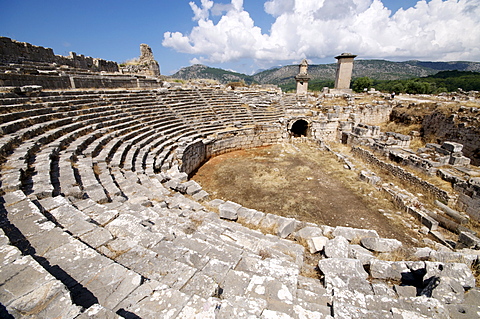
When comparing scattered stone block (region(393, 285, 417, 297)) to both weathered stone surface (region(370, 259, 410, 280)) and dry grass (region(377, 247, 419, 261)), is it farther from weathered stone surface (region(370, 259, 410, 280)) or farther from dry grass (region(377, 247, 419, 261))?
dry grass (region(377, 247, 419, 261))

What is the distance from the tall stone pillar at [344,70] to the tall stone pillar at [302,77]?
5.16 m

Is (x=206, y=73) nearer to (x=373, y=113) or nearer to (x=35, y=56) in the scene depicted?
(x=373, y=113)

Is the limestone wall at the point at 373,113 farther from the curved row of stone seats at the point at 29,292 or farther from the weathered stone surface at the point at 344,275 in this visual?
the curved row of stone seats at the point at 29,292

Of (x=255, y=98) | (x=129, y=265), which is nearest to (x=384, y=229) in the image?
(x=129, y=265)

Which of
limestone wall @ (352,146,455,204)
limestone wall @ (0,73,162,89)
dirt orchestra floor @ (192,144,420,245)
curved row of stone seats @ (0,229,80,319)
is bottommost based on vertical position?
dirt orchestra floor @ (192,144,420,245)

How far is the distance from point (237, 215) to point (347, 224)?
4.24 metres

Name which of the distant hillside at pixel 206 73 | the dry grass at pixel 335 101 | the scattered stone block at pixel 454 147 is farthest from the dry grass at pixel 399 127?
the distant hillside at pixel 206 73

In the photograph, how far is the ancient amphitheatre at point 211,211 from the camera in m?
2.55

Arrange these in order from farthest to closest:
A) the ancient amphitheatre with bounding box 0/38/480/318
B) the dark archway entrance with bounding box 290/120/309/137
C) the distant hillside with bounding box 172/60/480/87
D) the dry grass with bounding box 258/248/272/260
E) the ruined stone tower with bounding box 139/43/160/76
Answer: the distant hillside with bounding box 172/60/480/87, the ruined stone tower with bounding box 139/43/160/76, the dark archway entrance with bounding box 290/120/309/137, the dry grass with bounding box 258/248/272/260, the ancient amphitheatre with bounding box 0/38/480/318

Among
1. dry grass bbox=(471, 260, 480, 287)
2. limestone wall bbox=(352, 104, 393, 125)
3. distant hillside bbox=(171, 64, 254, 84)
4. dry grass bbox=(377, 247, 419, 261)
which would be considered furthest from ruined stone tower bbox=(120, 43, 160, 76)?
distant hillside bbox=(171, 64, 254, 84)

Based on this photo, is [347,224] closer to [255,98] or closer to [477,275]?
[477,275]

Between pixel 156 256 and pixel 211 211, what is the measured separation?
11.0 feet

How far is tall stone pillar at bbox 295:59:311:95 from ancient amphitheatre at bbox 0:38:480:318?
307 inches

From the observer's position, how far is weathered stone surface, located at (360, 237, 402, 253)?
4949 mm
